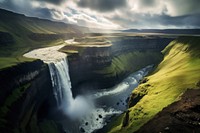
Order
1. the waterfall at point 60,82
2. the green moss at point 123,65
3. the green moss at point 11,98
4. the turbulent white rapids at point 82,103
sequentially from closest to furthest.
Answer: the green moss at point 11,98
the turbulent white rapids at point 82,103
the waterfall at point 60,82
the green moss at point 123,65

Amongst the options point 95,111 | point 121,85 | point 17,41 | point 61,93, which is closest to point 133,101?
point 95,111

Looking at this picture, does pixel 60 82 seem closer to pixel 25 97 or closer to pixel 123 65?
pixel 25 97

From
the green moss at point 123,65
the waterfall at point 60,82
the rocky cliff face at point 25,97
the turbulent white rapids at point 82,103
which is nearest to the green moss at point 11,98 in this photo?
the rocky cliff face at point 25,97

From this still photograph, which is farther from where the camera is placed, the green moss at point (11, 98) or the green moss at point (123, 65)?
the green moss at point (123, 65)

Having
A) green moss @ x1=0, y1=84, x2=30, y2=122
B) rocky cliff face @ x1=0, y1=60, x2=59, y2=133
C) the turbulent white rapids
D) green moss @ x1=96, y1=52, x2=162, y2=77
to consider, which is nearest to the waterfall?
the turbulent white rapids

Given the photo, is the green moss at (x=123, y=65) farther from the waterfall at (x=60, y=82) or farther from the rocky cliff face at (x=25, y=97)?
the rocky cliff face at (x=25, y=97)

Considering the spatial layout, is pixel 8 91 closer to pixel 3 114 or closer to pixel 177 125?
pixel 3 114
